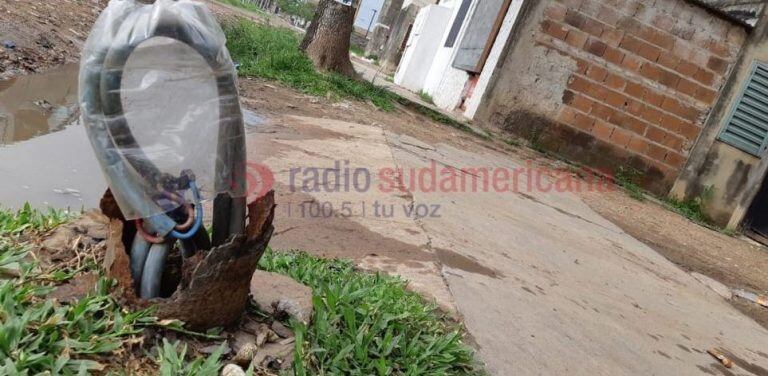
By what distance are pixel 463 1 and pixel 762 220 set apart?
7.20 meters

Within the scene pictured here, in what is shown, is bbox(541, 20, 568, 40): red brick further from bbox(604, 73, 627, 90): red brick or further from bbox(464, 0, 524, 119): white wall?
bbox(604, 73, 627, 90): red brick

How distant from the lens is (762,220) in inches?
303

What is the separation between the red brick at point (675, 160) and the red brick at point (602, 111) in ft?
3.24

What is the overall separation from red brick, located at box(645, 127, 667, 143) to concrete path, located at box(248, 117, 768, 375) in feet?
12.0

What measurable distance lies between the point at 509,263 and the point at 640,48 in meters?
5.97

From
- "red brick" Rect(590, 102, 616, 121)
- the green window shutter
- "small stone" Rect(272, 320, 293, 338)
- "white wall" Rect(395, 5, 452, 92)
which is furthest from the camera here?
"white wall" Rect(395, 5, 452, 92)

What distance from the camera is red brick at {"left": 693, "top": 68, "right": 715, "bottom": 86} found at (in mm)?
7852

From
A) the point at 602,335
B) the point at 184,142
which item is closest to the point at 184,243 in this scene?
the point at 184,142

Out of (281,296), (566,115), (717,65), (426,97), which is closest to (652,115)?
(717,65)

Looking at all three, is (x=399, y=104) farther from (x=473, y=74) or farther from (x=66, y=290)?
(x=66, y=290)

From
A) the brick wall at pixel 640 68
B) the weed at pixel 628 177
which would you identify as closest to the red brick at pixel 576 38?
the brick wall at pixel 640 68

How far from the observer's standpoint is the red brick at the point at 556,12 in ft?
25.2

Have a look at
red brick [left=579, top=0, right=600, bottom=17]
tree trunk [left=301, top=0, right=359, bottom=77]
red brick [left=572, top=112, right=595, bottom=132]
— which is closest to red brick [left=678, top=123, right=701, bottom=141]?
red brick [left=572, top=112, right=595, bottom=132]

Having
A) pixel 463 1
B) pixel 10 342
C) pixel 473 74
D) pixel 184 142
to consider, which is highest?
pixel 463 1
